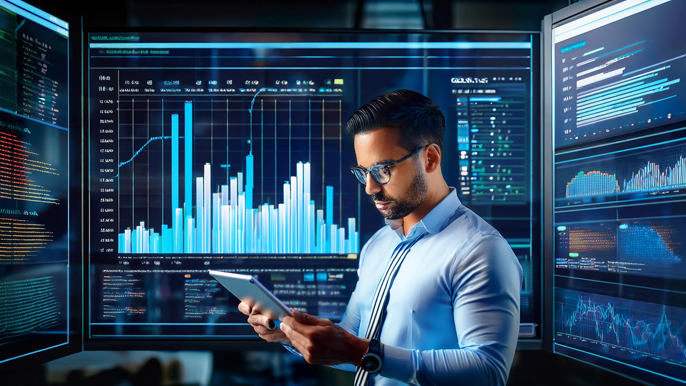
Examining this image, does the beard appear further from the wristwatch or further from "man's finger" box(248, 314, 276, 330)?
"man's finger" box(248, 314, 276, 330)

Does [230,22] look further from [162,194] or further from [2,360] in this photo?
[2,360]

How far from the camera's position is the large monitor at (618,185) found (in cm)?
141

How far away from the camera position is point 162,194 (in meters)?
1.86

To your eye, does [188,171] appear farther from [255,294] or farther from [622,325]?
[622,325]

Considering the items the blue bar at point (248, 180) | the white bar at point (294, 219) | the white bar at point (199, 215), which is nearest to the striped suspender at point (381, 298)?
the white bar at point (294, 219)

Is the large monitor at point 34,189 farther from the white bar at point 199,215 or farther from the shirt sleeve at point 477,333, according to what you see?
the shirt sleeve at point 477,333

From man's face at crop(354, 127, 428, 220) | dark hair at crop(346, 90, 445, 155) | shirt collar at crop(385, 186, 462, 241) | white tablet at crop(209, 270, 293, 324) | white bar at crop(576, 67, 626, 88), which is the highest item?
white bar at crop(576, 67, 626, 88)

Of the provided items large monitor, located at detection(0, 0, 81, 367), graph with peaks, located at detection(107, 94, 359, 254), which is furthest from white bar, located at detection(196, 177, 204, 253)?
large monitor, located at detection(0, 0, 81, 367)

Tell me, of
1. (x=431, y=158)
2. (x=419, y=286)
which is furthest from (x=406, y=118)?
(x=419, y=286)

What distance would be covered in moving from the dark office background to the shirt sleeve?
0.85 m

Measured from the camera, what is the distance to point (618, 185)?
5.17ft

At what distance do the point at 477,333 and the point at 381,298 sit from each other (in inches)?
13.5

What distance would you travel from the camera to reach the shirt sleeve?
1.05 m

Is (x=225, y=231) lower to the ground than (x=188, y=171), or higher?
lower
